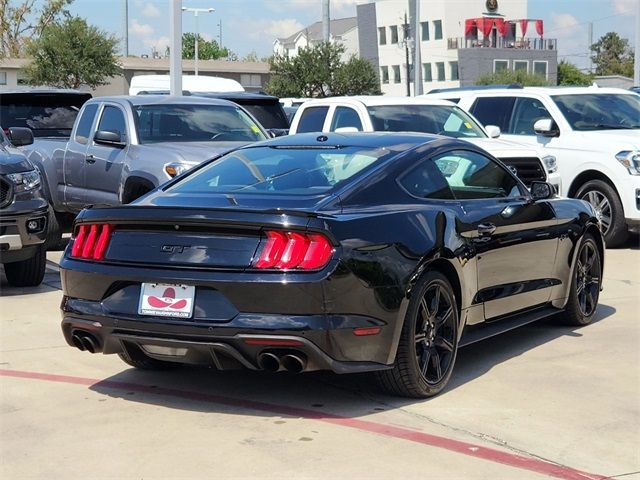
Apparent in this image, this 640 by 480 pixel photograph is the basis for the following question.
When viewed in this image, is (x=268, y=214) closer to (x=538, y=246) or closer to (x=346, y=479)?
(x=346, y=479)

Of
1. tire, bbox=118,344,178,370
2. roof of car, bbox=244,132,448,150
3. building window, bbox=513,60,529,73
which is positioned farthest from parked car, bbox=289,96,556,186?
building window, bbox=513,60,529,73

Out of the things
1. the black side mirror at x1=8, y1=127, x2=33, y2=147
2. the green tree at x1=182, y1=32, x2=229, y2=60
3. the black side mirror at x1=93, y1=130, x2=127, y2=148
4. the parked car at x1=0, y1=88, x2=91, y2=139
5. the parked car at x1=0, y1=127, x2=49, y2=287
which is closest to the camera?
the parked car at x1=0, y1=127, x2=49, y2=287

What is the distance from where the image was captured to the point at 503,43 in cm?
8731

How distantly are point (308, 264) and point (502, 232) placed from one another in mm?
1951

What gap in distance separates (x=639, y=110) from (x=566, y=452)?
385 inches

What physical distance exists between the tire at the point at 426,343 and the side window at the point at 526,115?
815 cm

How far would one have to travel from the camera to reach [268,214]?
17.9ft

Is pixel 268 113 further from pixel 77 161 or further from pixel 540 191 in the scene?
pixel 540 191

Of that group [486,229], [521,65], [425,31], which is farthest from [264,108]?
[521,65]

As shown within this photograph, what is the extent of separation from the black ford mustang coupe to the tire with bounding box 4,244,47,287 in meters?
3.53

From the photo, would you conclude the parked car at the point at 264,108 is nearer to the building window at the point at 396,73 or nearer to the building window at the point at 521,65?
the building window at the point at 521,65

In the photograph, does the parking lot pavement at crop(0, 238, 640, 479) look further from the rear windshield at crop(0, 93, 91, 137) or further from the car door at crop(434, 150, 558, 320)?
the rear windshield at crop(0, 93, 91, 137)

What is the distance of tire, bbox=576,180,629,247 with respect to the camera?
41.4ft

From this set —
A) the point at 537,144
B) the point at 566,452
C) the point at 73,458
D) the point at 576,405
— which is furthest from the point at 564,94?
the point at 73,458
